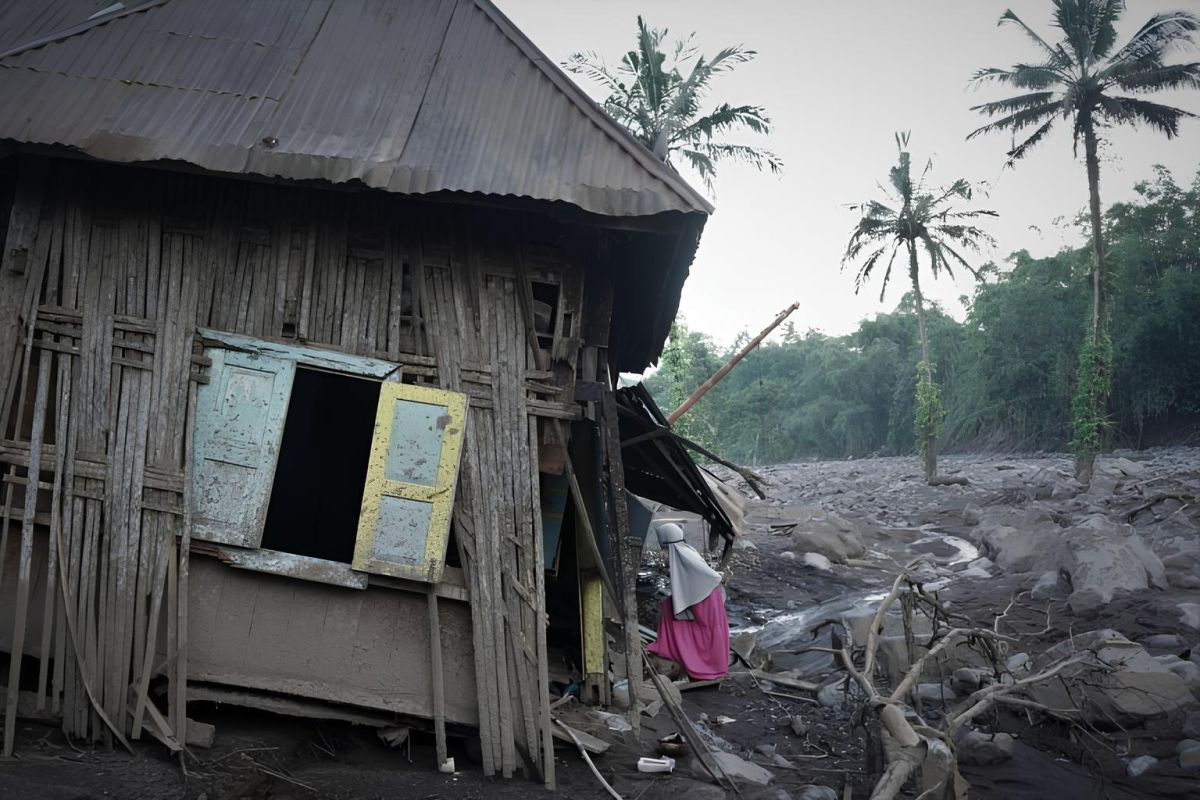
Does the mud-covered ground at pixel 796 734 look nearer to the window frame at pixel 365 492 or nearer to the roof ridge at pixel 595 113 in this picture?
the window frame at pixel 365 492

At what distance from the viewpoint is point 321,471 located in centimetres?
769

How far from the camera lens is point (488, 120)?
5137 millimetres

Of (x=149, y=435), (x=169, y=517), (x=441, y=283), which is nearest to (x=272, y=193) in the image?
(x=441, y=283)

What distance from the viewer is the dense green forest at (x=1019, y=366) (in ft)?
98.5

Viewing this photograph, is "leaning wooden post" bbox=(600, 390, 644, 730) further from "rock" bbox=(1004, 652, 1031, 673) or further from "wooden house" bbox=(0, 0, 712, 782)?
"rock" bbox=(1004, 652, 1031, 673)

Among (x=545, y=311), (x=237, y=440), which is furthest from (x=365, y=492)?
(x=545, y=311)

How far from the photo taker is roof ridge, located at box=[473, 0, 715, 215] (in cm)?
477

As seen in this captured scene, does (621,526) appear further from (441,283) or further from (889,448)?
(889,448)

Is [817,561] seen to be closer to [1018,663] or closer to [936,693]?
[1018,663]

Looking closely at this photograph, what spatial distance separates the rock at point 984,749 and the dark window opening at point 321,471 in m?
5.26

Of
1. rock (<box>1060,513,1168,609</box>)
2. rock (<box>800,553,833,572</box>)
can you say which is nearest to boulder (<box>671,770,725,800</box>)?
rock (<box>1060,513,1168,609</box>)

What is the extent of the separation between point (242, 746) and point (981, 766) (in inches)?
197

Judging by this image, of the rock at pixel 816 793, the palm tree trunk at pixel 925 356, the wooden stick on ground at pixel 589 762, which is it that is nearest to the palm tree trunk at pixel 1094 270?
the palm tree trunk at pixel 925 356

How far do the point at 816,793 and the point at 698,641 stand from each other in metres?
2.55
